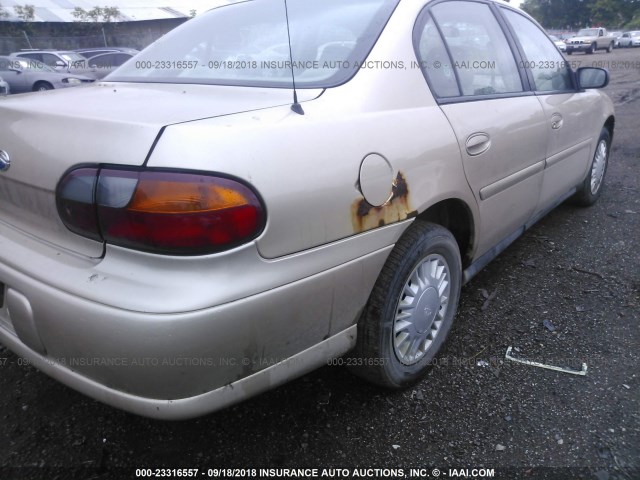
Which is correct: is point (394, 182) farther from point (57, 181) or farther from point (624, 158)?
point (624, 158)

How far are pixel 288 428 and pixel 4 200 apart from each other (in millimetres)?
1271

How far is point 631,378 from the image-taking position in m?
2.06

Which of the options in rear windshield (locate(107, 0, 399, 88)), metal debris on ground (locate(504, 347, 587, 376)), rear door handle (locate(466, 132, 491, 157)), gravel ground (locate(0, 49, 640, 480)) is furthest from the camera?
metal debris on ground (locate(504, 347, 587, 376))

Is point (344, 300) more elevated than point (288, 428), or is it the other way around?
point (344, 300)

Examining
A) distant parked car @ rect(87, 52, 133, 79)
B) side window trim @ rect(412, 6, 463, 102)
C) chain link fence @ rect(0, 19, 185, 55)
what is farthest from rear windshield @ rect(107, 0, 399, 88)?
chain link fence @ rect(0, 19, 185, 55)

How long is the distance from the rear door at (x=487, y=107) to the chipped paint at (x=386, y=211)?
456 mm

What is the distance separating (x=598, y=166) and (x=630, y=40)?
37506 millimetres

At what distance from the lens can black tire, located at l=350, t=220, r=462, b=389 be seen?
68.0 inches

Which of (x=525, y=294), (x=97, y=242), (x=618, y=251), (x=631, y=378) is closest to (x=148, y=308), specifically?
(x=97, y=242)

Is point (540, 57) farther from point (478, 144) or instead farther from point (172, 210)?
point (172, 210)

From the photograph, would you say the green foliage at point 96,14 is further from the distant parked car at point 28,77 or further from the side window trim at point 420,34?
the side window trim at point 420,34

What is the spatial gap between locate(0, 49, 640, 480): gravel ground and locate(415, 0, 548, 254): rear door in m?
0.57

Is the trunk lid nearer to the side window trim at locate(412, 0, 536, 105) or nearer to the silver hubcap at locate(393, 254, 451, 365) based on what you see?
the side window trim at locate(412, 0, 536, 105)

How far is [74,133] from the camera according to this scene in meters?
1.34
